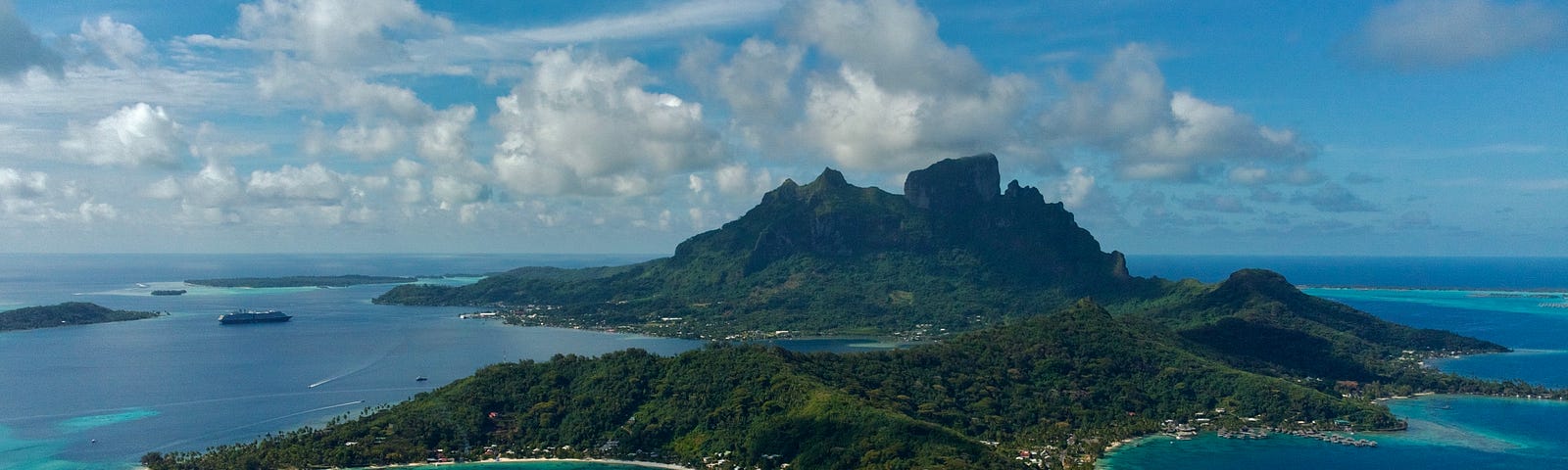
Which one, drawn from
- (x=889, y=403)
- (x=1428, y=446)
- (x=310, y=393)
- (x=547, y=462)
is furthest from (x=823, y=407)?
(x=310, y=393)

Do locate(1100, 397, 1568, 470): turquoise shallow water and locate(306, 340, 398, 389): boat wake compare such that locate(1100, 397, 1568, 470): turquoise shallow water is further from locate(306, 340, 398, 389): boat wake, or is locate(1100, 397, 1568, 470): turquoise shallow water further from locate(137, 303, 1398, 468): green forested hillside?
locate(306, 340, 398, 389): boat wake

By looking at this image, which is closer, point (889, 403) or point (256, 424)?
point (889, 403)

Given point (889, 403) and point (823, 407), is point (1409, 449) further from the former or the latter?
point (823, 407)

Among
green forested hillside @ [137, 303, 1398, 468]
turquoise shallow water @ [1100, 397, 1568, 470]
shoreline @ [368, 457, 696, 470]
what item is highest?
green forested hillside @ [137, 303, 1398, 468]

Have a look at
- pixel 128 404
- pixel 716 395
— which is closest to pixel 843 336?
pixel 716 395

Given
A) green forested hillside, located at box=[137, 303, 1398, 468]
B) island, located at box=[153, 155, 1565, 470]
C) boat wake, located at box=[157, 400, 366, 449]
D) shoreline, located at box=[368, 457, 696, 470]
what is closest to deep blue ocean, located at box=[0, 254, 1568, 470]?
boat wake, located at box=[157, 400, 366, 449]

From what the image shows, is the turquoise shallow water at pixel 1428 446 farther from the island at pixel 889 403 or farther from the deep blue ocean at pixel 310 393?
the island at pixel 889 403

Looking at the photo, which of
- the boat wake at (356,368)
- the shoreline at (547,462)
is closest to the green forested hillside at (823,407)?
the shoreline at (547,462)

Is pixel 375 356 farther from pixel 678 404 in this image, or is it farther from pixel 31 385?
pixel 678 404

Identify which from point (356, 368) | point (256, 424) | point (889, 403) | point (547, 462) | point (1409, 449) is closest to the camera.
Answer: point (547, 462)

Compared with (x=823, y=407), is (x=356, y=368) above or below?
below

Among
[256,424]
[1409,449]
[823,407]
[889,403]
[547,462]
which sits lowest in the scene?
[547,462]
